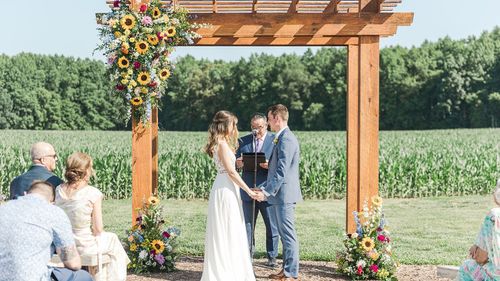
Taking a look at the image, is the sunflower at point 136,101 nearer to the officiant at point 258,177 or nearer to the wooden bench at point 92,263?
the officiant at point 258,177

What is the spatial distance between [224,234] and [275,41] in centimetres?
269

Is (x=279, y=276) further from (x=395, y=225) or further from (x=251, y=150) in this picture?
(x=395, y=225)

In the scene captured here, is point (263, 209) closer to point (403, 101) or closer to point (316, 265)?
point (316, 265)

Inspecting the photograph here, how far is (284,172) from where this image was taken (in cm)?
728

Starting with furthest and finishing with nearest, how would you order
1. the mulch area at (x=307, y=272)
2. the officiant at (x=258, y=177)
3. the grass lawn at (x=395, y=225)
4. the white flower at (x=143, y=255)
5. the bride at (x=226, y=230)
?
the grass lawn at (x=395, y=225), the officiant at (x=258, y=177), the white flower at (x=143, y=255), the mulch area at (x=307, y=272), the bride at (x=226, y=230)

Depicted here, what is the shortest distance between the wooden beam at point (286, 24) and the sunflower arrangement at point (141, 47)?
33 cm

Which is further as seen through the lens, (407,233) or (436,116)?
(436,116)

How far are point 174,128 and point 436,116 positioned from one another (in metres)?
21.6

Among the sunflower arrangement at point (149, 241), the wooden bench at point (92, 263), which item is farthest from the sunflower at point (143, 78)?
the wooden bench at point (92, 263)

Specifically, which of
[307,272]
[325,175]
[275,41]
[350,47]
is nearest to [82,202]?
[307,272]

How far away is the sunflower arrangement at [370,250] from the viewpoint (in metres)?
7.76

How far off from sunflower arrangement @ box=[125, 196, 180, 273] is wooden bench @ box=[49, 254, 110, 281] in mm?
2047

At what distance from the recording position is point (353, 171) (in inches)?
324

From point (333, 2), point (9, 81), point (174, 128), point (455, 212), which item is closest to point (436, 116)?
point (174, 128)
